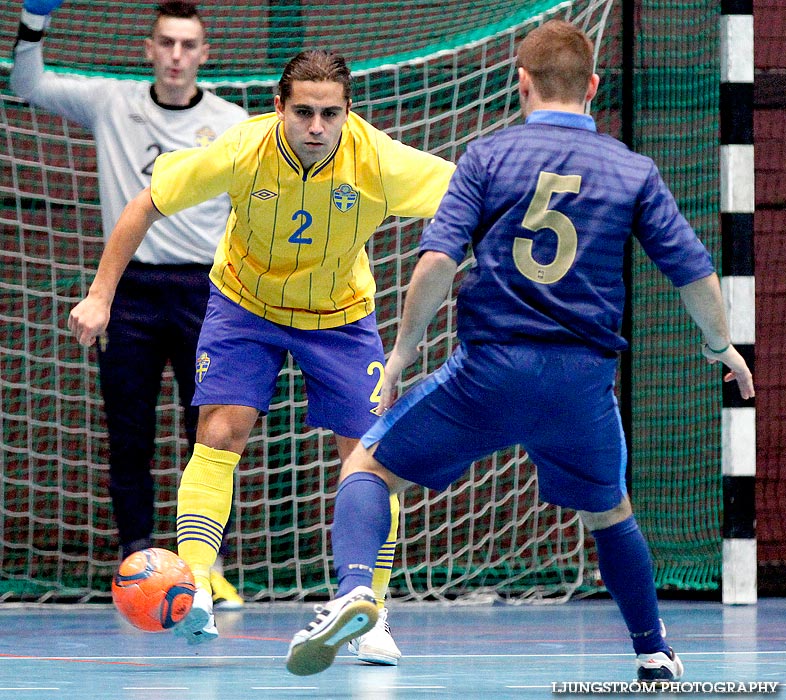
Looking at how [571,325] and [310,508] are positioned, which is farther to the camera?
[310,508]

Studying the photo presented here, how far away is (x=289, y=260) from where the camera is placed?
15.2ft

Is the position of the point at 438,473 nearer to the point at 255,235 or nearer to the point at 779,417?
the point at 255,235

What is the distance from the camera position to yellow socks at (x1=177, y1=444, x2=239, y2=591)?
451cm

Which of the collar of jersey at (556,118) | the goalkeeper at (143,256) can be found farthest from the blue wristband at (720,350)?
the goalkeeper at (143,256)

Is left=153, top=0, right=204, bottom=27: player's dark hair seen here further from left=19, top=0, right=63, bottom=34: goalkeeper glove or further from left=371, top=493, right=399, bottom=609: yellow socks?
left=371, top=493, right=399, bottom=609: yellow socks

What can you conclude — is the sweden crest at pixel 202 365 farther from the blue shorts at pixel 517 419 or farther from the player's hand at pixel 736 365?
the player's hand at pixel 736 365

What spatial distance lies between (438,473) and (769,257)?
4.03 m

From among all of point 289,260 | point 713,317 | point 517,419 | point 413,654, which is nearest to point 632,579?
point 517,419

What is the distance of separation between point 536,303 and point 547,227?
171 millimetres

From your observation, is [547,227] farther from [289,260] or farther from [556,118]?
[289,260]

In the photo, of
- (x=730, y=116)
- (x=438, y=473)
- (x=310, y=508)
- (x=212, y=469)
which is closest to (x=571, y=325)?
(x=438, y=473)

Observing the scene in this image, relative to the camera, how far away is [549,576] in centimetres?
712

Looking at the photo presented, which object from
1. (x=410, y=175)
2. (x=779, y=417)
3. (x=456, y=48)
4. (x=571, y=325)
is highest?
(x=456, y=48)

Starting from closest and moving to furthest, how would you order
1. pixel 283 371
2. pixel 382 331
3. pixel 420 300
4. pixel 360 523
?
pixel 420 300
pixel 360 523
pixel 283 371
pixel 382 331
